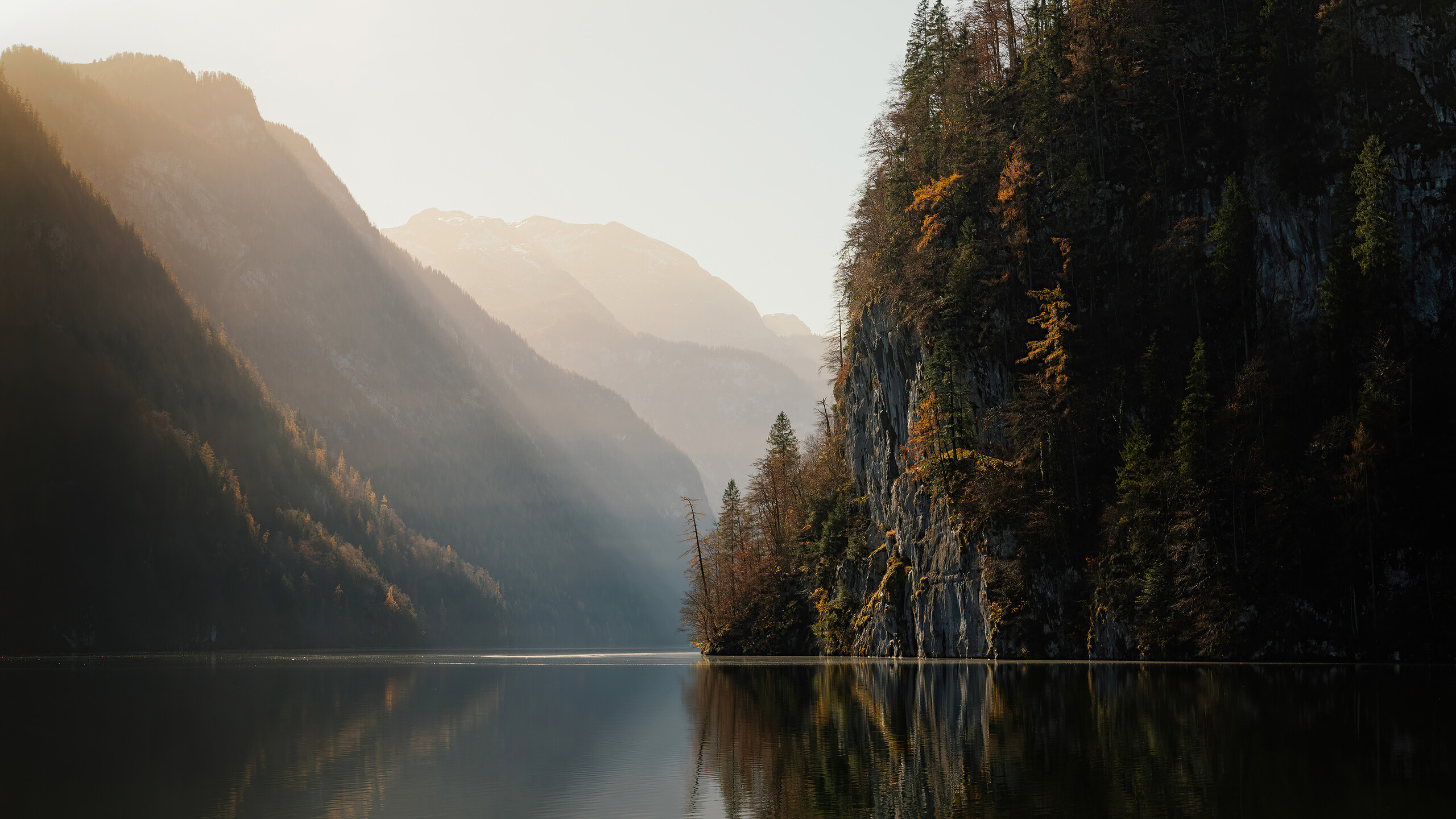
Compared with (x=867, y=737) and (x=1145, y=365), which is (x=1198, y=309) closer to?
Result: (x=1145, y=365)

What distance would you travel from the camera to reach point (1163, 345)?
71625mm

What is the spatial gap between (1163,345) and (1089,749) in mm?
54290

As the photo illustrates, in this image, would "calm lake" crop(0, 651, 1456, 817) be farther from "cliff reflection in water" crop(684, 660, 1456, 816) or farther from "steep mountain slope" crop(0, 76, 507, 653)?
"steep mountain slope" crop(0, 76, 507, 653)

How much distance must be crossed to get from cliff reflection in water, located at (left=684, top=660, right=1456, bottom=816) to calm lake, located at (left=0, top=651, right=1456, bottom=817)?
104mm

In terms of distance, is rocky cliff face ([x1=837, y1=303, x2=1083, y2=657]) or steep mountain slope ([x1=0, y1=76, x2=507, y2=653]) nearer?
rocky cliff face ([x1=837, y1=303, x2=1083, y2=657])

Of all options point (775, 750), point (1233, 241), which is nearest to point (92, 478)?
point (1233, 241)

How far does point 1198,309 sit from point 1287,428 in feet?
37.6

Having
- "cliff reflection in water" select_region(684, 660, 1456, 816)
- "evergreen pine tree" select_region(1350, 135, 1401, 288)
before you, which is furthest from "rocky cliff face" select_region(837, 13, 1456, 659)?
"cliff reflection in water" select_region(684, 660, 1456, 816)

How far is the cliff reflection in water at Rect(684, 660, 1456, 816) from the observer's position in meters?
17.3

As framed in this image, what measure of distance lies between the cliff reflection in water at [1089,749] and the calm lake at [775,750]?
104mm

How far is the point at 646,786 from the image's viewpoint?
2058cm

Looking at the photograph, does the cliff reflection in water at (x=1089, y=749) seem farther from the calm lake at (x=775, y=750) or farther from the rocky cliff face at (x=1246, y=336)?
the rocky cliff face at (x=1246, y=336)

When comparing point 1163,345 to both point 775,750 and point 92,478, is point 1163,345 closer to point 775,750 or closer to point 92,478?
point 775,750

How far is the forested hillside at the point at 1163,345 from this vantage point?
5978 centimetres
